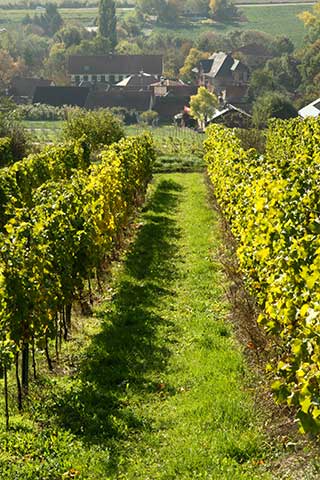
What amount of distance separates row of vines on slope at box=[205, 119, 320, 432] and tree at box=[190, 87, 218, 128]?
65.6m

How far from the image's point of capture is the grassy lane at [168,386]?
7.36 meters

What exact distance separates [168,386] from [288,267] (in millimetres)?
2543

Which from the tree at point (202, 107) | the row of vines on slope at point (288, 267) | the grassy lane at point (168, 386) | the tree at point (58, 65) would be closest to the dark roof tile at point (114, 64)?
the tree at point (58, 65)

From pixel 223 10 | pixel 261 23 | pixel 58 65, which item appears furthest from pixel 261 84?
pixel 223 10

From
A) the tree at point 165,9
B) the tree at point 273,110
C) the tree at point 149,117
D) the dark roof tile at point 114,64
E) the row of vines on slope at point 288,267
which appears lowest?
the tree at point 149,117

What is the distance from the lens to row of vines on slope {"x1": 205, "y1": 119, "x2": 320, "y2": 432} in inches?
209

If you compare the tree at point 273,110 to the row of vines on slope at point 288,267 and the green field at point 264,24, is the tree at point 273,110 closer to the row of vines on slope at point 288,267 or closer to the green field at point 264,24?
the row of vines on slope at point 288,267

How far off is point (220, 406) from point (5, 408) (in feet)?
8.20

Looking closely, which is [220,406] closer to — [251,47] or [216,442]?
[216,442]

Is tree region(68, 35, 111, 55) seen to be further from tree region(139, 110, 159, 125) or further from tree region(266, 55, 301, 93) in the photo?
tree region(139, 110, 159, 125)

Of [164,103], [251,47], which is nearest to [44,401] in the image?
[164,103]

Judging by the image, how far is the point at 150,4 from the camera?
192 metres

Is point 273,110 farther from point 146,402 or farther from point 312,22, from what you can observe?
point 312,22

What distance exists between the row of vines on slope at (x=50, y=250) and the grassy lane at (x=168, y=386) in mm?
809
